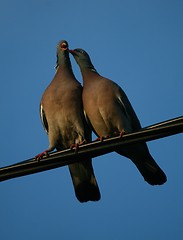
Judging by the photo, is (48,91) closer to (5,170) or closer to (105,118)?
(105,118)

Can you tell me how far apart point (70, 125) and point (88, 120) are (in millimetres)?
256

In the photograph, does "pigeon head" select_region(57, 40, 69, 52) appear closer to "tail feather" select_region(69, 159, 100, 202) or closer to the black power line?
"tail feather" select_region(69, 159, 100, 202)

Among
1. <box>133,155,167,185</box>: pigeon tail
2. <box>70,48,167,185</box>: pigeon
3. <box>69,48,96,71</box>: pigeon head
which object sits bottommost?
<box>133,155,167,185</box>: pigeon tail

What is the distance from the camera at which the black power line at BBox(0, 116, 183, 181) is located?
165 inches

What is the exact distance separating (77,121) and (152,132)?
3.00 m

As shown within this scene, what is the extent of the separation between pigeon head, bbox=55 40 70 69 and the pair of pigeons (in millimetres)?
566

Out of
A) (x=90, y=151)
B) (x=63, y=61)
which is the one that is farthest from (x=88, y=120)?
(x=90, y=151)

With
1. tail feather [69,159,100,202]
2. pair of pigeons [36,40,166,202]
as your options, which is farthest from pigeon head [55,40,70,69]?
tail feather [69,159,100,202]

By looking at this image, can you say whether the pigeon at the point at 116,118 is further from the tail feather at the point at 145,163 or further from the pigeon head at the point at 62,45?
the pigeon head at the point at 62,45

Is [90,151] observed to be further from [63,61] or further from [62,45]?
[62,45]

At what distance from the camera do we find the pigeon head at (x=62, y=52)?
8148 mm

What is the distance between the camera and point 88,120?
7.23 m

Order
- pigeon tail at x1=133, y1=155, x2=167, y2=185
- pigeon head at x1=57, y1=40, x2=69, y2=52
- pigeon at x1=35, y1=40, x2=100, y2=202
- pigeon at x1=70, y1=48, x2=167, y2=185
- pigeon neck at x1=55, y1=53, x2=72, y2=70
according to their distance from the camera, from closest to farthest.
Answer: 1. pigeon tail at x1=133, y1=155, x2=167, y2=185
2. pigeon at x1=70, y1=48, x2=167, y2=185
3. pigeon at x1=35, y1=40, x2=100, y2=202
4. pigeon neck at x1=55, y1=53, x2=72, y2=70
5. pigeon head at x1=57, y1=40, x2=69, y2=52

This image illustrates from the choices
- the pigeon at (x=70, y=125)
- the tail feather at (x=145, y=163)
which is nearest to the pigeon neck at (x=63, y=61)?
the pigeon at (x=70, y=125)
